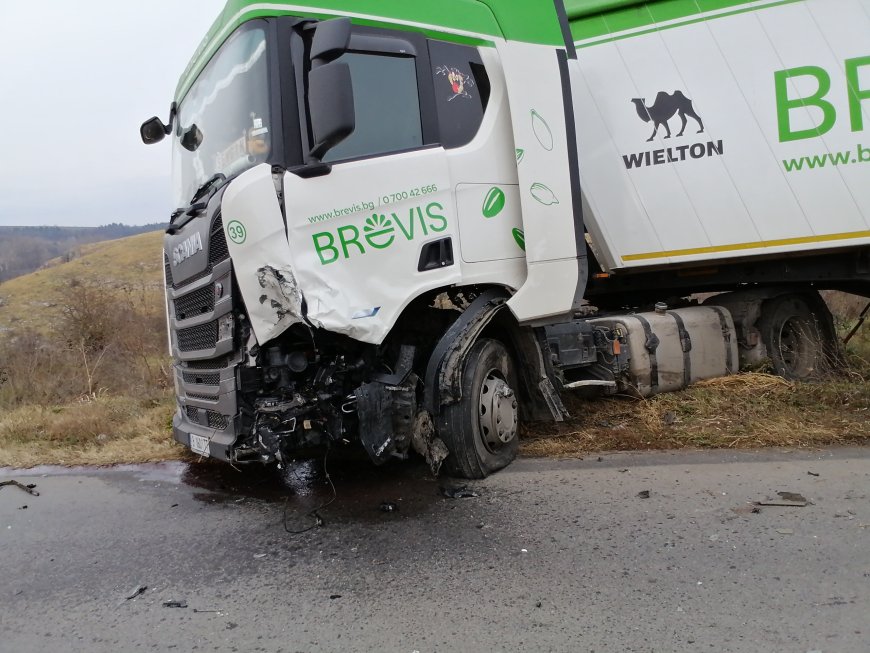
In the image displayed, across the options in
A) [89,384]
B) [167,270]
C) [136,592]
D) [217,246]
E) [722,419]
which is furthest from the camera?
[89,384]

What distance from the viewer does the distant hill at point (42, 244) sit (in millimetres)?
53188

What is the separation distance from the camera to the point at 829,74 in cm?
571

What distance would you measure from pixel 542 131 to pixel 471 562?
3.01 metres

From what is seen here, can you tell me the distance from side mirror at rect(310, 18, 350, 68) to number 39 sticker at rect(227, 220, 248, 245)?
0.99 metres

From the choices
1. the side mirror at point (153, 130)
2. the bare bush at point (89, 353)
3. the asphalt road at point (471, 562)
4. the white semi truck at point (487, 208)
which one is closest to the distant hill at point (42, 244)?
the bare bush at point (89, 353)

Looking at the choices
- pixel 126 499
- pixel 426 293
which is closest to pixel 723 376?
pixel 426 293

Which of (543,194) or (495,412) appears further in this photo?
(543,194)

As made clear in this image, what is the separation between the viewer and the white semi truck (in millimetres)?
3965

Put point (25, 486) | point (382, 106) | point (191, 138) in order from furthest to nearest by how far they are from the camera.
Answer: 1. point (25, 486)
2. point (191, 138)
3. point (382, 106)

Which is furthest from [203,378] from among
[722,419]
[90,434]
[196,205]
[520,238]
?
[722,419]

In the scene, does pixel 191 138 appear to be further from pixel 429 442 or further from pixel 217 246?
pixel 429 442

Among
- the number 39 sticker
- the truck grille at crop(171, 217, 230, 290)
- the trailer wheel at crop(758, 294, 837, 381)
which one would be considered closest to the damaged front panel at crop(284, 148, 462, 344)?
the number 39 sticker

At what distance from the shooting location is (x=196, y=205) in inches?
170

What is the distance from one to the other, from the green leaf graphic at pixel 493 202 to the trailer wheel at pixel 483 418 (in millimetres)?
895
